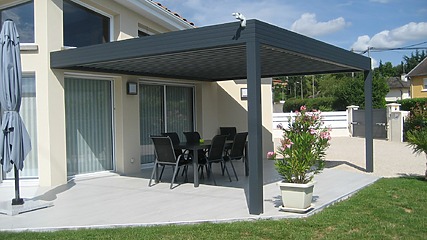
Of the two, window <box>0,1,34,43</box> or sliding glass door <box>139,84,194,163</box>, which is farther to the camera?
sliding glass door <box>139,84,194,163</box>

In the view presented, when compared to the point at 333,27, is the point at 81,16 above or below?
below

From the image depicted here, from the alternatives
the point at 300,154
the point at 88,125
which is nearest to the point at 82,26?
the point at 88,125

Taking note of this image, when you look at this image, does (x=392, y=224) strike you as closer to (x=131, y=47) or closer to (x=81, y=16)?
(x=131, y=47)

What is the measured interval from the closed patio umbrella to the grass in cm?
144

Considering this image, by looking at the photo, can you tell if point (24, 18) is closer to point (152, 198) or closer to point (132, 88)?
point (132, 88)

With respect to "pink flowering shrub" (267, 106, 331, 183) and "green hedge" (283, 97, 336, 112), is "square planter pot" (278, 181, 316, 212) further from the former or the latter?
"green hedge" (283, 97, 336, 112)

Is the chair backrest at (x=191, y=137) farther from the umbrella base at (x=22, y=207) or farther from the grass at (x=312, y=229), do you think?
the grass at (x=312, y=229)

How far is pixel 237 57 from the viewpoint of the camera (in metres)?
7.82

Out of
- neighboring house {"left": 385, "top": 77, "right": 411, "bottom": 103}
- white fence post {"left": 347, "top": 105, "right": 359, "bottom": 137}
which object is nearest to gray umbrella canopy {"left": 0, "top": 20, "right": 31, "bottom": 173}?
white fence post {"left": 347, "top": 105, "right": 359, "bottom": 137}

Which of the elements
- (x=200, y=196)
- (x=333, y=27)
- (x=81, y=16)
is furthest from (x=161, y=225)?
(x=333, y=27)

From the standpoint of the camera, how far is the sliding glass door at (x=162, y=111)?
422 inches

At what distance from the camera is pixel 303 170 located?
5.73 metres

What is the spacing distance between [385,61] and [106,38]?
60.7 meters

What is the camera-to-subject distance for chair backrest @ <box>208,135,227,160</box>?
7.98 meters
